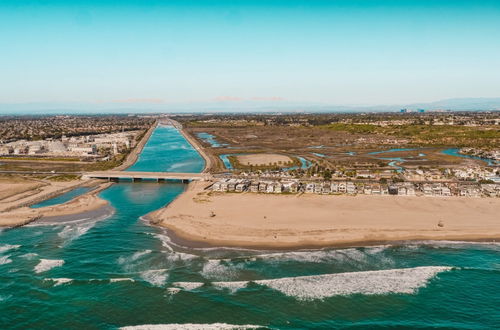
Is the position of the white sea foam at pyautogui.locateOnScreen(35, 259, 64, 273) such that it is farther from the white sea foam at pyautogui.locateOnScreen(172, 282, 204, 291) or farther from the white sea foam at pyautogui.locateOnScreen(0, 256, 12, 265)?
the white sea foam at pyautogui.locateOnScreen(172, 282, 204, 291)

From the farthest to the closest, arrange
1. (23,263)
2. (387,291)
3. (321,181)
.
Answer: (321,181), (23,263), (387,291)

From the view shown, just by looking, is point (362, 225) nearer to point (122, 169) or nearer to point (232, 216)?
point (232, 216)

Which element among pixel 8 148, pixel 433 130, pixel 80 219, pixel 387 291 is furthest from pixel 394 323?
pixel 433 130

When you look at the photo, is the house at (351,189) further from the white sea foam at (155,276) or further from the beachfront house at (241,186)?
the white sea foam at (155,276)

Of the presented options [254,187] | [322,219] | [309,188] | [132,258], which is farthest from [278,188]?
[132,258]

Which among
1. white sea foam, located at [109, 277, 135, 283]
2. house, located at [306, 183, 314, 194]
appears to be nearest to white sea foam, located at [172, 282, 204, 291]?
white sea foam, located at [109, 277, 135, 283]

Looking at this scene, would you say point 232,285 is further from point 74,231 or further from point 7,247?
point 7,247
